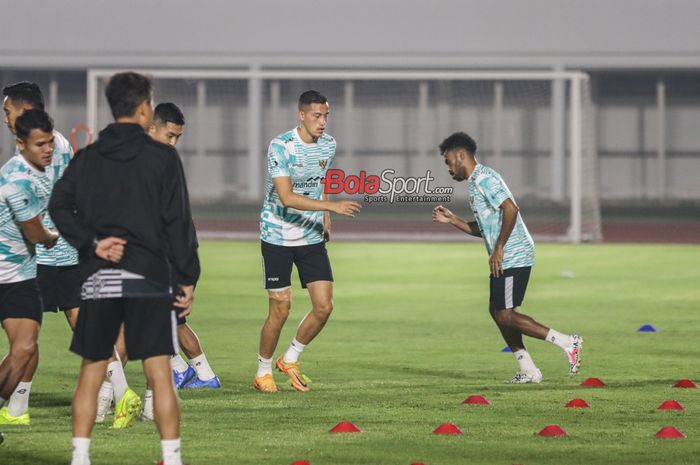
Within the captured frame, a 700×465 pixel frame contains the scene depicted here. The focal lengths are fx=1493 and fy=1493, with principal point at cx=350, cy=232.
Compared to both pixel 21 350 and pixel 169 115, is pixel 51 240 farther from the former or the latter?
pixel 169 115

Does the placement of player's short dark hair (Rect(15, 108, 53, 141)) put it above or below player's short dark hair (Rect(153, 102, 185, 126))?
below

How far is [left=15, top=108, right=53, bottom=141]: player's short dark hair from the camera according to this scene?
7.80 m

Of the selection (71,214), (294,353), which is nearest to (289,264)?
(294,353)

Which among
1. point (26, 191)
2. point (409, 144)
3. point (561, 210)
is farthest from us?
point (409, 144)

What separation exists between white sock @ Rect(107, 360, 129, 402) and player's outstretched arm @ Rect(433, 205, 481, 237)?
2724mm

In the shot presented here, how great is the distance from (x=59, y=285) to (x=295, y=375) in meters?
2.00

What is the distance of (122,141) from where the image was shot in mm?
6477

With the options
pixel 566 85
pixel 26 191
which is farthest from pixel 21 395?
pixel 566 85

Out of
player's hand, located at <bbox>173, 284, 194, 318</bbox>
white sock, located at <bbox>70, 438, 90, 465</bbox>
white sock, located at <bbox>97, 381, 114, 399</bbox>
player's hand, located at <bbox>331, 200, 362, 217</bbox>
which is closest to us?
white sock, located at <bbox>70, 438, 90, 465</bbox>

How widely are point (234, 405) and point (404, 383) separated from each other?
5.08 feet

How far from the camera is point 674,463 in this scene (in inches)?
285

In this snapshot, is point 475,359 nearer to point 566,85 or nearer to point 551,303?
point 551,303

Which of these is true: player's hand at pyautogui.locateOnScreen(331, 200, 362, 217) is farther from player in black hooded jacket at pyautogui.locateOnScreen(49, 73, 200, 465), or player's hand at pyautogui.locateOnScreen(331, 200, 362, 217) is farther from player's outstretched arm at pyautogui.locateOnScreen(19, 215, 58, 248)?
player in black hooded jacket at pyautogui.locateOnScreen(49, 73, 200, 465)

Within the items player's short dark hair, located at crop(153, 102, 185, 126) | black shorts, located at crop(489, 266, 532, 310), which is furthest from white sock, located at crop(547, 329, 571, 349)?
player's short dark hair, located at crop(153, 102, 185, 126)
